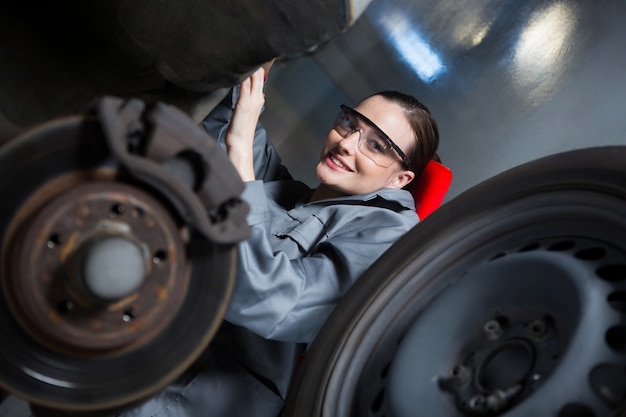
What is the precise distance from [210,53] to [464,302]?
1.33 ft

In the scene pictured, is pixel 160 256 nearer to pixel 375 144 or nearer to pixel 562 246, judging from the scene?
pixel 562 246

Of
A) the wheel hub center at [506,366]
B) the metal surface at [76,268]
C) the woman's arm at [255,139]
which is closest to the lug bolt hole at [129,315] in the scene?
the metal surface at [76,268]

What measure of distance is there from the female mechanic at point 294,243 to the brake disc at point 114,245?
0.30 m

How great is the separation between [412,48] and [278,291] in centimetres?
100

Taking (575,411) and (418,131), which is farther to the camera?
(418,131)

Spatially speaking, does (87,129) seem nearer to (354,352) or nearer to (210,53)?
(210,53)

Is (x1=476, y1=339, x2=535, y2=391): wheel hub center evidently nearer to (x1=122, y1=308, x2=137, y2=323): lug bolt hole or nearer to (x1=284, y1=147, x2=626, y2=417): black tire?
(x1=284, y1=147, x2=626, y2=417): black tire

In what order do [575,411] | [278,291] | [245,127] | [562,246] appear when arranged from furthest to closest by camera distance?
[245,127] < [278,291] < [562,246] < [575,411]

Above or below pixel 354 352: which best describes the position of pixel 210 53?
above

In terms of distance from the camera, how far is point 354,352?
2.42 feet

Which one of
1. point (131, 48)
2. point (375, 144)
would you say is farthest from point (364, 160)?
point (131, 48)

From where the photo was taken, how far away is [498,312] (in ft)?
2.25

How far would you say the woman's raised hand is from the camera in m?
0.88

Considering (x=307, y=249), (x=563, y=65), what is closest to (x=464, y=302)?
(x=307, y=249)
